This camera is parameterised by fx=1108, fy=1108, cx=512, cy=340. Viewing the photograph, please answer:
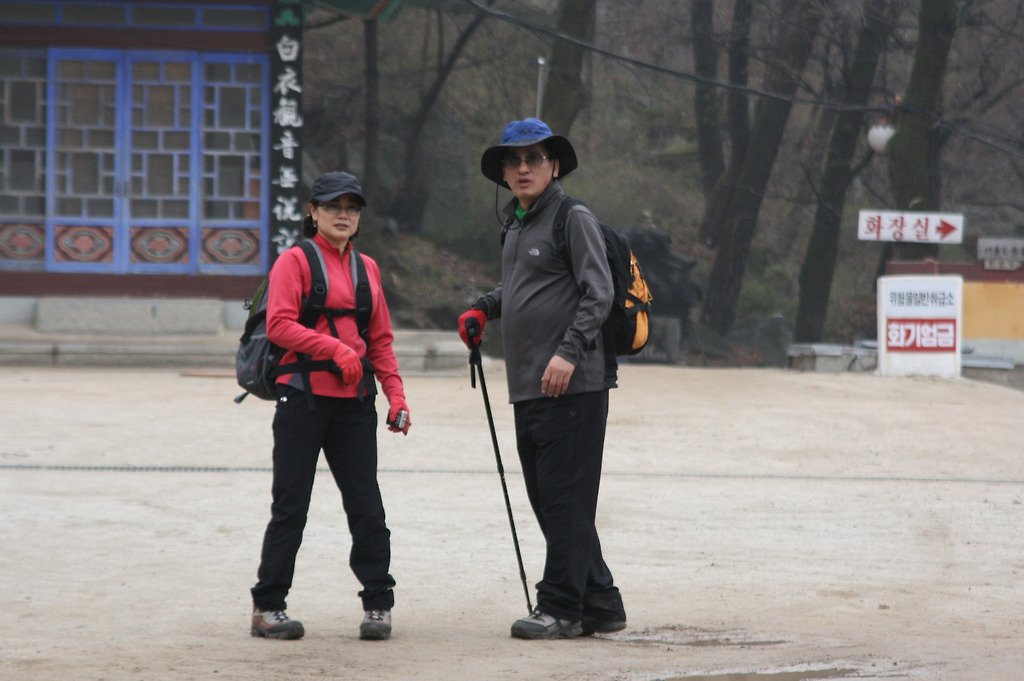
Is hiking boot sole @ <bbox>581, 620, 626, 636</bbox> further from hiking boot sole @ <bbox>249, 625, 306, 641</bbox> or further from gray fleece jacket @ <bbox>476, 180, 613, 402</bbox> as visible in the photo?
hiking boot sole @ <bbox>249, 625, 306, 641</bbox>

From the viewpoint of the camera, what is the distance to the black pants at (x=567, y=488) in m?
3.94

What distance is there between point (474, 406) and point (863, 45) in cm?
1596

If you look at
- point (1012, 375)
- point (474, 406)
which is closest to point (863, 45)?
point (1012, 375)

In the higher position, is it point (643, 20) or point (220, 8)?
point (643, 20)

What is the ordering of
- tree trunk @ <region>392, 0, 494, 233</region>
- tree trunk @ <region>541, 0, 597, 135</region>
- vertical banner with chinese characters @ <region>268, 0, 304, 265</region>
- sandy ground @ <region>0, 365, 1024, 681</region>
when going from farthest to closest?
tree trunk @ <region>392, 0, 494, 233</region>, tree trunk @ <region>541, 0, 597, 135</region>, vertical banner with chinese characters @ <region>268, 0, 304, 265</region>, sandy ground @ <region>0, 365, 1024, 681</region>

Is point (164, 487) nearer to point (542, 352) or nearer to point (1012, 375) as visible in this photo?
point (542, 352)

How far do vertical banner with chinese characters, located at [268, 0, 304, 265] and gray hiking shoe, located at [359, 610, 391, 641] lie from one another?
9.97m

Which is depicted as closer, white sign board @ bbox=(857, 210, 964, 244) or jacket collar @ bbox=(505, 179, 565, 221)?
jacket collar @ bbox=(505, 179, 565, 221)

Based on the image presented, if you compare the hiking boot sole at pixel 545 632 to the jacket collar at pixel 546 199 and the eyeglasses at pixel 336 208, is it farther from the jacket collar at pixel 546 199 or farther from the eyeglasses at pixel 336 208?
the eyeglasses at pixel 336 208

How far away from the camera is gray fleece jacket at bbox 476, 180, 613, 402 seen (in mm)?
3863

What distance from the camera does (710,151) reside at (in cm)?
2548

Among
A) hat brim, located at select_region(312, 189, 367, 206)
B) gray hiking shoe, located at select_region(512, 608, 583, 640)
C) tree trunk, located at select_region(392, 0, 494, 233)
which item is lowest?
gray hiking shoe, located at select_region(512, 608, 583, 640)

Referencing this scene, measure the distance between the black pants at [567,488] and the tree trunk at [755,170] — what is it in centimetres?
2069

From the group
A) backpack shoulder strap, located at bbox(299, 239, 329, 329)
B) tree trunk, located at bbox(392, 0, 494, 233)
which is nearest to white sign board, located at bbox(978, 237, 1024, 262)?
tree trunk, located at bbox(392, 0, 494, 233)
